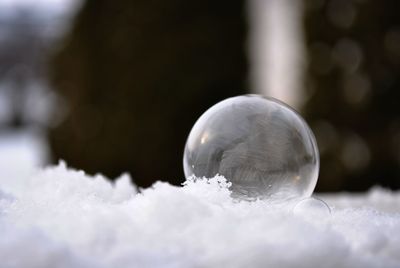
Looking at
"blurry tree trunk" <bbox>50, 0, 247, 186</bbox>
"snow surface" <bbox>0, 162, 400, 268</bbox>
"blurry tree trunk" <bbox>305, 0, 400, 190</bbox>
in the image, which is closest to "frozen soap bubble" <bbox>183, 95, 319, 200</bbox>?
"snow surface" <bbox>0, 162, 400, 268</bbox>

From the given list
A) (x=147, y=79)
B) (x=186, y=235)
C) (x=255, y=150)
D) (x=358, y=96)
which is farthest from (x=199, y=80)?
(x=186, y=235)

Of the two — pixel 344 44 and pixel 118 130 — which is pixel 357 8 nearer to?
pixel 344 44

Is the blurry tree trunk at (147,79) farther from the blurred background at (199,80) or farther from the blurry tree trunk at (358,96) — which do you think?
the blurry tree trunk at (358,96)

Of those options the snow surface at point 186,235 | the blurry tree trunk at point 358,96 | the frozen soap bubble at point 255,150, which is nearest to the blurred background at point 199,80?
the blurry tree trunk at point 358,96

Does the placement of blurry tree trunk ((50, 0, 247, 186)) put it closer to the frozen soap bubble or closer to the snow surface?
the frozen soap bubble

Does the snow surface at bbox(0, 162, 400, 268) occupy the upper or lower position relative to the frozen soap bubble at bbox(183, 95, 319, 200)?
lower

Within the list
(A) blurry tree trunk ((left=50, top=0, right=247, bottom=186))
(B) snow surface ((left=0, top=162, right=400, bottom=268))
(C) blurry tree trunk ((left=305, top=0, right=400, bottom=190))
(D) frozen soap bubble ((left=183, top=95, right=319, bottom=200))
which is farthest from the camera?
(A) blurry tree trunk ((left=50, top=0, right=247, bottom=186))

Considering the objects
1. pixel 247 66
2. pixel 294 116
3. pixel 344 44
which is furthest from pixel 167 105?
pixel 294 116
